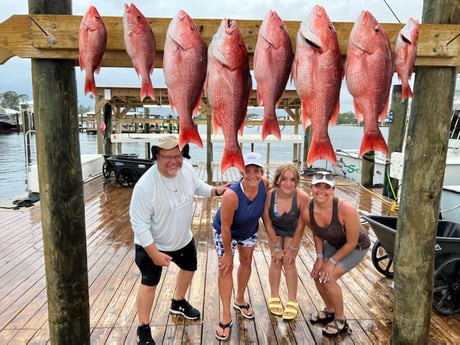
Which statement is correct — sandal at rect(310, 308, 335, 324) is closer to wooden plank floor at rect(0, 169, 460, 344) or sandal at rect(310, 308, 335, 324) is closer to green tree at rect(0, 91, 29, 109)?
wooden plank floor at rect(0, 169, 460, 344)

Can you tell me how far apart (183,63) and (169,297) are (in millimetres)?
2385

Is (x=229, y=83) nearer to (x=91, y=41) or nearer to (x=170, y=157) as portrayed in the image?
(x=91, y=41)

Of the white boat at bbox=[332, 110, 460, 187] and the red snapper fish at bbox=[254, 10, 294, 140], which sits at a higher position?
the red snapper fish at bbox=[254, 10, 294, 140]

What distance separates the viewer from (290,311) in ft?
9.10

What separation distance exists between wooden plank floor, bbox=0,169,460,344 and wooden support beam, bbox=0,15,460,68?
203 cm

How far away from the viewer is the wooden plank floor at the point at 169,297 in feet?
8.33

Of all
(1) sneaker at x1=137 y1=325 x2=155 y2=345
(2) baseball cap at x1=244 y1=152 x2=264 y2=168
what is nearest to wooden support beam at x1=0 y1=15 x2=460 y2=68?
(2) baseball cap at x1=244 y1=152 x2=264 y2=168

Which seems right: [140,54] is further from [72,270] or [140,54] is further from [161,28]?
[72,270]

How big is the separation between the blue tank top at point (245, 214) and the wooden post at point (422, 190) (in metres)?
0.97

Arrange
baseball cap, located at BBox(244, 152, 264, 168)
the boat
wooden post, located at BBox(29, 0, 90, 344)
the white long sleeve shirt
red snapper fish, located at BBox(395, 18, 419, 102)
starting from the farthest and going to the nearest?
the boat
baseball cap, located at BBox(244, 152, 264, 168)
the white long sleeve shirt
wooden post, located at BBox(29, 0, 90, 344)
red snapper fish, located at BBox(395, 18, 419, 102)

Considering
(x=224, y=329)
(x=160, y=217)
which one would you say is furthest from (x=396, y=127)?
(x=160, y=217)

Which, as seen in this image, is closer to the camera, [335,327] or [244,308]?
[335,327]

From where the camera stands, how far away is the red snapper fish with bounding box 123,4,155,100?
1375mm

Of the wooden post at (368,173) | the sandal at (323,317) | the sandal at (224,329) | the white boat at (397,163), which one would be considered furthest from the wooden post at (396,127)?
the sandal at (224,329)
